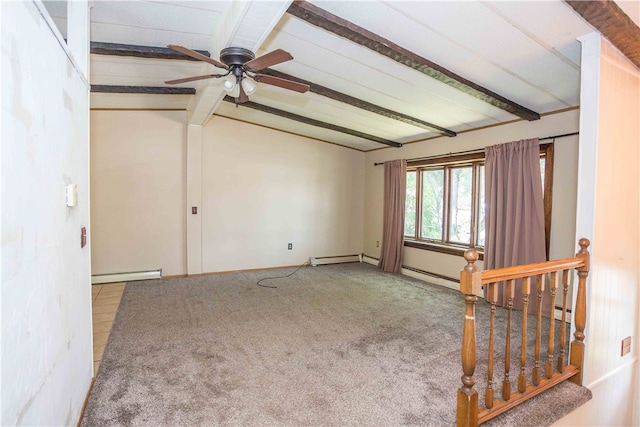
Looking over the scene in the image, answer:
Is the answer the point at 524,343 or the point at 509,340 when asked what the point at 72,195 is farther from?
the point at 524,343

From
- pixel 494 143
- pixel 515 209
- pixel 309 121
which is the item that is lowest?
pixel 515 209

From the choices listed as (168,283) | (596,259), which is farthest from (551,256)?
(168,283)

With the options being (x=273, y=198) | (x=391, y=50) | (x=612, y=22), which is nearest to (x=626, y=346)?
(x=612, y=22)

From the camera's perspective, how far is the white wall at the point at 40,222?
3.37 ft

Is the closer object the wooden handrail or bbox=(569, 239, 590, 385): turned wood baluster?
the wooden handrail

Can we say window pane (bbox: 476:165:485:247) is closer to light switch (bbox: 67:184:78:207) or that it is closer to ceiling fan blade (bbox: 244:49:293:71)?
ceiling fan blade (bbox: 244:49:293:71)

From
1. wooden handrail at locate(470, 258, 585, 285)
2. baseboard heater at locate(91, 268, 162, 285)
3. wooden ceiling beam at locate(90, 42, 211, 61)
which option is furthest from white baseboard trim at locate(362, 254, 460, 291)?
wooden ceiling beam at locate(90, 42, 211, 61)

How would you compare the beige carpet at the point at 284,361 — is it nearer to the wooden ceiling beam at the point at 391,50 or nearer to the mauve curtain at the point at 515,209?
the mauve curtain at the point at 515,209

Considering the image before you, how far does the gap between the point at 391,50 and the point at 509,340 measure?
215cm

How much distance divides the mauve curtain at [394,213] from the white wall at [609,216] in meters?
3.13

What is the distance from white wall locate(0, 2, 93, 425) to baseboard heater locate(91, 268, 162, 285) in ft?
10.1

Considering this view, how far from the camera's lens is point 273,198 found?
581 centimetres

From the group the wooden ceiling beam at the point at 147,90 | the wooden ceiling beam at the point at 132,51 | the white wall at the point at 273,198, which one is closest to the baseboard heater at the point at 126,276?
the white wall at the point at 273,198

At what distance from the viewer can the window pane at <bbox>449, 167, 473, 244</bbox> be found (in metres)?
4.73
